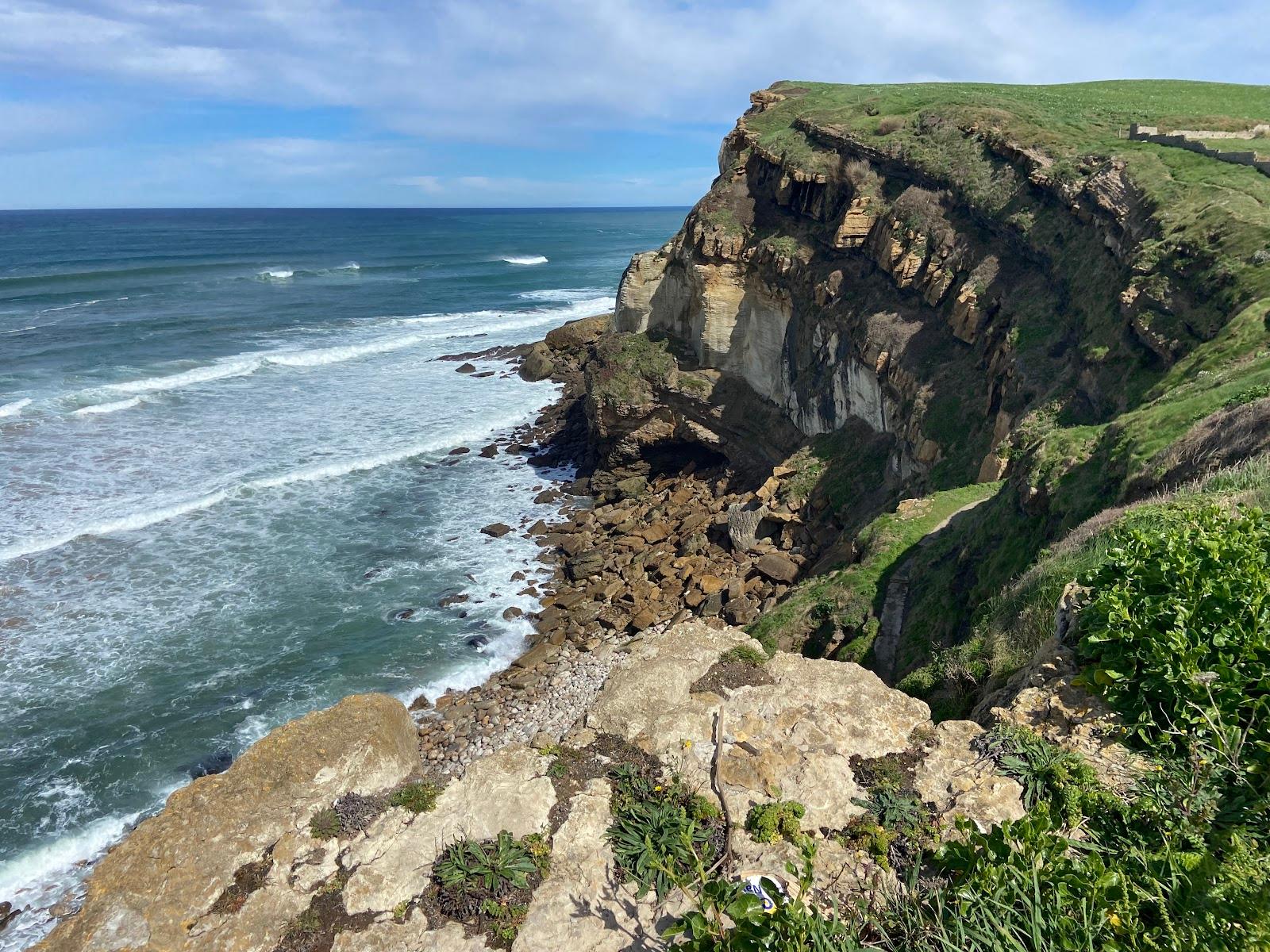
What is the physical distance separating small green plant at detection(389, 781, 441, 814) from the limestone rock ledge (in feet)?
0.27

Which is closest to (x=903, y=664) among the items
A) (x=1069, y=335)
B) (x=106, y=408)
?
(x=1069, y=335)

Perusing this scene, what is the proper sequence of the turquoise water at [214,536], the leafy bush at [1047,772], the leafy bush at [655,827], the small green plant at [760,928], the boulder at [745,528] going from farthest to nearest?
the boulder at [745,528], the turquoise water at [214,536], the leafy bush at [655,827], the leafy bush at [1047,772], the small green plant at [760,928]

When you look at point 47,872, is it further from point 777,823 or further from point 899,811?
point 899,811

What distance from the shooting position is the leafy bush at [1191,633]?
5688 mm

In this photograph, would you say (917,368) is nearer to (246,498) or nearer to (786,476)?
(786,476)

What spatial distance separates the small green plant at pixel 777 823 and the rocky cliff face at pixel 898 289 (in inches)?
654

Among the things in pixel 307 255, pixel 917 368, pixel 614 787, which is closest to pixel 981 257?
pixel 917 368

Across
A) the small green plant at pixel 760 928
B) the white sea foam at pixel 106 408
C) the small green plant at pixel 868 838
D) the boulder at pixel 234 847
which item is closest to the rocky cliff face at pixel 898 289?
the small green plant at pixel 868 838

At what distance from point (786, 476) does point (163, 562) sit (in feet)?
77.5

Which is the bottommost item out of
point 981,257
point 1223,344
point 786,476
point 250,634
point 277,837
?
point 250,634

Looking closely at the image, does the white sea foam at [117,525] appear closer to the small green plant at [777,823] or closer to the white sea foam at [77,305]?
the small green plant at [777,823]

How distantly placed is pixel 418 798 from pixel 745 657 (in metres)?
4.17

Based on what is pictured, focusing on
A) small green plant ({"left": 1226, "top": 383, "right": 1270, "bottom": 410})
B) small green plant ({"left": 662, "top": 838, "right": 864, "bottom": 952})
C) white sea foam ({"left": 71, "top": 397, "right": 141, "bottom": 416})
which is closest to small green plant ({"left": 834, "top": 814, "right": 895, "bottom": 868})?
small green plant ({"left": 662, "top": 838, "right": 864, "bottom": 952})

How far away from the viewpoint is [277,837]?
822 cm
